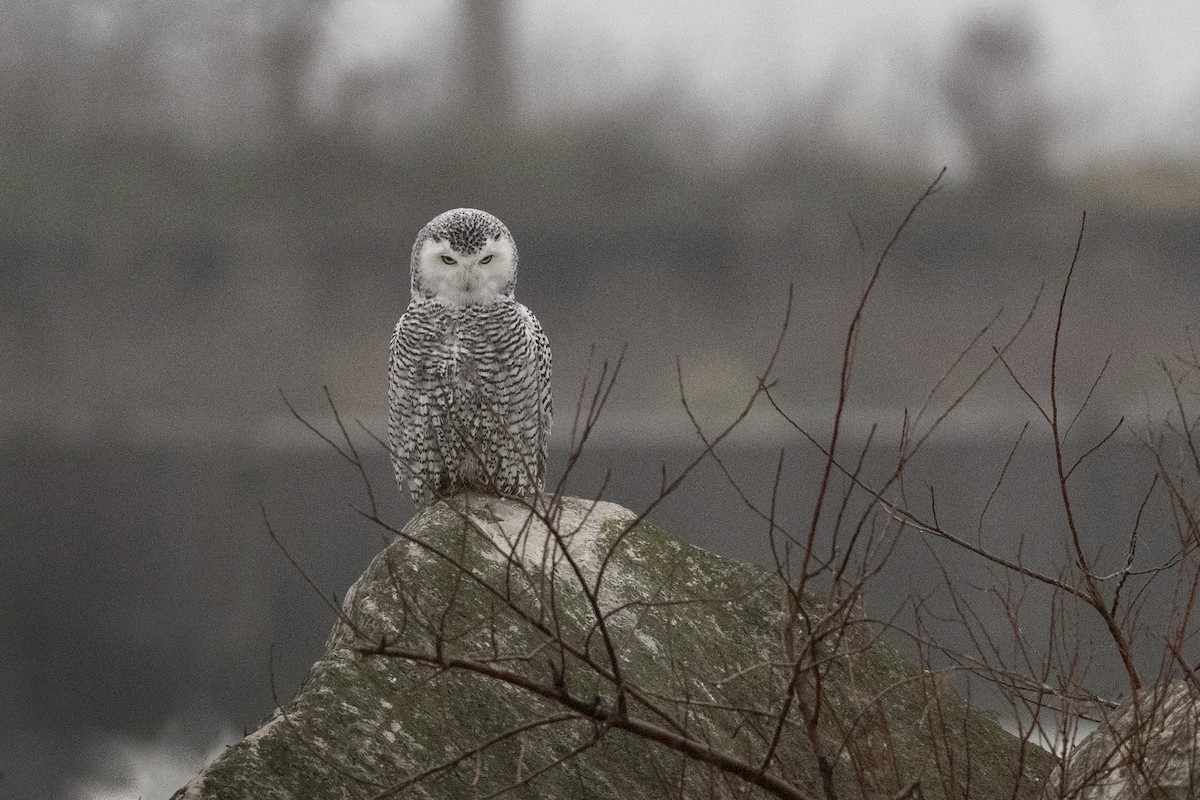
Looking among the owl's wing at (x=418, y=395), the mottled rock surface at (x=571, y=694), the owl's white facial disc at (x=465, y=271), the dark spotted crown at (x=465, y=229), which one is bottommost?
the mottled rock surface at (x=571, y=694)

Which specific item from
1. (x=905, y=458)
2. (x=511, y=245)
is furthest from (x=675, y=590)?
(x=905, y=458)

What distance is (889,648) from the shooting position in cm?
344

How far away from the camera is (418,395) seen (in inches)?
135

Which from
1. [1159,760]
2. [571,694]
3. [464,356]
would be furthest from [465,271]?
[1159,760]

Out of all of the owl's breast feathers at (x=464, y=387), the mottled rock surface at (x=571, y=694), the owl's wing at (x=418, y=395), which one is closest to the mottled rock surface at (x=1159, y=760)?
the mottled rock surface at (x=571, y=694)

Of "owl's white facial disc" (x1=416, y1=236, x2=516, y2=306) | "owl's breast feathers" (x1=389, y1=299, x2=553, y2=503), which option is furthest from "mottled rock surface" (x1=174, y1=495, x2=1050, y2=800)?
"owl's white facial disc" (x1=416, y1=236, x2=516, y2=306)

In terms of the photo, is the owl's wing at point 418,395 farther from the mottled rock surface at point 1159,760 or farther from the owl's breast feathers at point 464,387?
the mottled rock surface at point 1159,760

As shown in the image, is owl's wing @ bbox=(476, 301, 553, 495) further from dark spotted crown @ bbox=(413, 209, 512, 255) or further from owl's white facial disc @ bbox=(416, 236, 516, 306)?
dark spotted crown @ bbox=(413, 209, 512, 255)

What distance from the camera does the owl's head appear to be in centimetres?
333

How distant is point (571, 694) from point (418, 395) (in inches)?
61.5

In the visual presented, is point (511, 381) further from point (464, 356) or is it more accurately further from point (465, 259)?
point (465, 259)

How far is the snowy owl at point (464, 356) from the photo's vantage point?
3.34m

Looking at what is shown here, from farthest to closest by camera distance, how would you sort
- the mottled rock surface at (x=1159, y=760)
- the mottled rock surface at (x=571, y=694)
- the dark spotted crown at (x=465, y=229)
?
the dark spotted crown at (x=465, y=229) → the mottled rock surface at (x=571, y=694) → the mottled rock surface at (x=1159, y=760)

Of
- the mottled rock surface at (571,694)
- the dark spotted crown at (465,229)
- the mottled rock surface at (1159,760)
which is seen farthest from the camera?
the dark spotted crown at (465,229)
